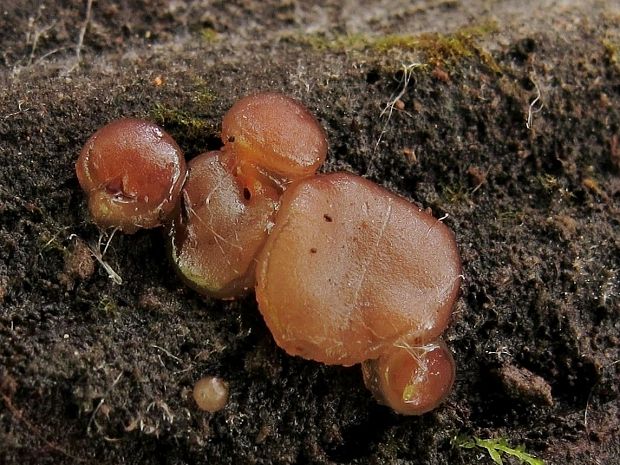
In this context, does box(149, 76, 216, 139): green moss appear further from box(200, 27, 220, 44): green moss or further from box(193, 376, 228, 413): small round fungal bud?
box(193, 376, 228, 413): small round fungal bud

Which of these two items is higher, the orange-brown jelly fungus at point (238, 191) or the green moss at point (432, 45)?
the green moss at point (432, 45)

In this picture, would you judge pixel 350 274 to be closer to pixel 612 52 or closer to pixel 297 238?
pixel 297 238

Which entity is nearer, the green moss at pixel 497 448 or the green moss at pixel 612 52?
the green moss at pixel 497 448

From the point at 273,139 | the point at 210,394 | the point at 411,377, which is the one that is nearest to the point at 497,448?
the point at 411,377

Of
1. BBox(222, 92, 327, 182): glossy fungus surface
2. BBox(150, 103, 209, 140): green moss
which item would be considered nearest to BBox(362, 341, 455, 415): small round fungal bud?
BBox(222, 92, 327, 182): glossy fungus surface

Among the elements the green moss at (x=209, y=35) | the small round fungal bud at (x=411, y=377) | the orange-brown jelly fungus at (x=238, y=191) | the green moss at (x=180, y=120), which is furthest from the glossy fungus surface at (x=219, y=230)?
the green moss at (x=209, y=35)

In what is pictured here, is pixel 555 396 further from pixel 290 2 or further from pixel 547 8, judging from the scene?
pixel 290 2

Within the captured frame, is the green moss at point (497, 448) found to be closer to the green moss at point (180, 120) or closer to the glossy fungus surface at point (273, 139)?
the glossy fungus surface at point (273, 139)
